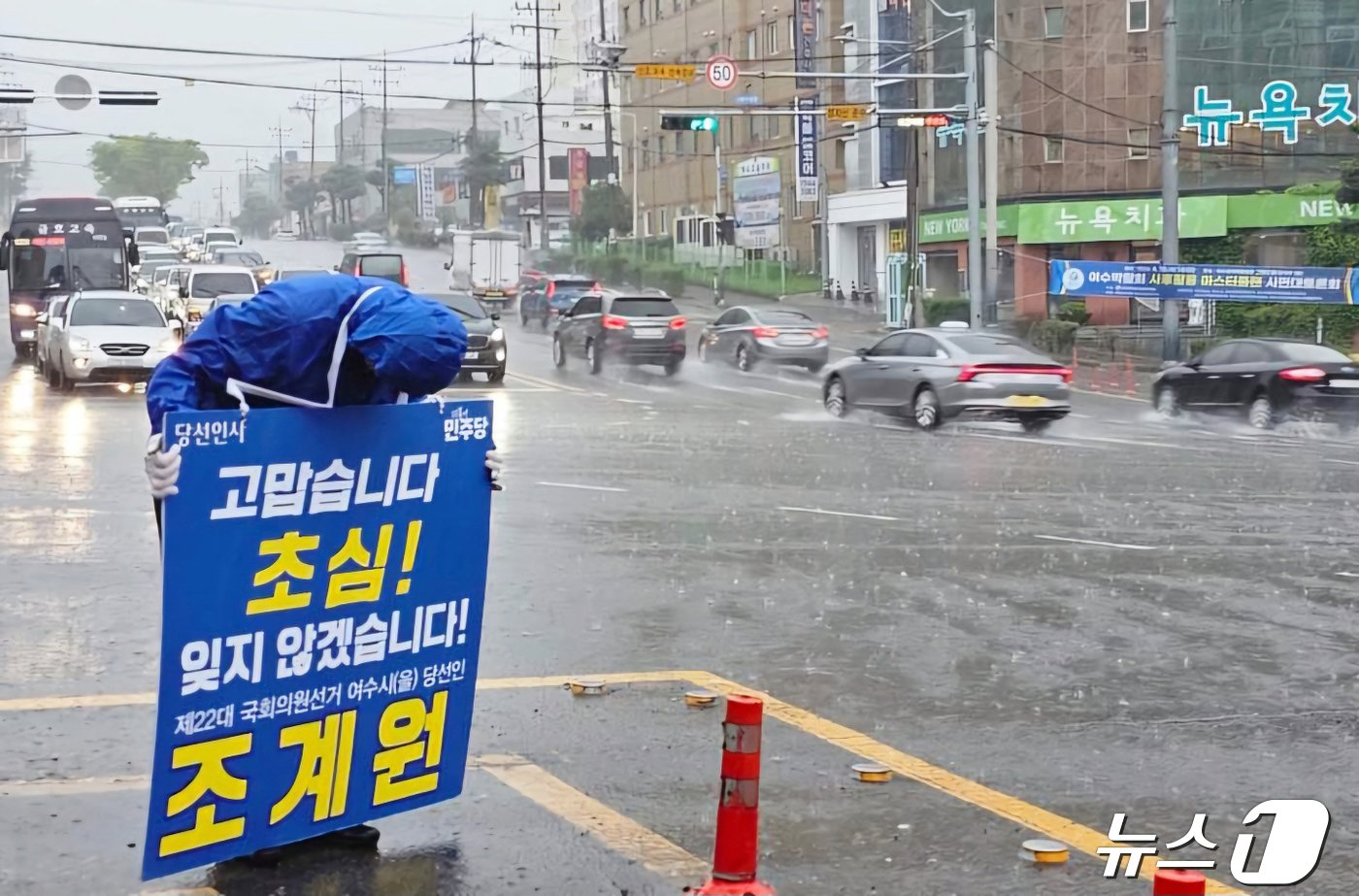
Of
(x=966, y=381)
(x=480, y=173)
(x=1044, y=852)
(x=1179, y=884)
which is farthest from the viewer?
(x=480, y=173)

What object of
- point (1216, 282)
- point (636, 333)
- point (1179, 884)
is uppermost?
point (1216, 282)

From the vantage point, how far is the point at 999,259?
5688cm

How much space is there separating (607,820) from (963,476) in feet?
41.9

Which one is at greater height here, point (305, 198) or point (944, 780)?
point (305, 198)

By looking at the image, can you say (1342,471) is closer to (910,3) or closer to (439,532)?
(439,532)

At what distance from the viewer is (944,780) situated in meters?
6.73

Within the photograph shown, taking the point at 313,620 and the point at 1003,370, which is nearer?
the point at 313,620

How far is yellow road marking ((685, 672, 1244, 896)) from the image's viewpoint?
5.98 m

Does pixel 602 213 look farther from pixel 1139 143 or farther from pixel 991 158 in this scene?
pixel 991 158

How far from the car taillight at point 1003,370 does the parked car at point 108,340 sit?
12314mm

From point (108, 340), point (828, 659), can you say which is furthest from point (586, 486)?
point (108, 340)

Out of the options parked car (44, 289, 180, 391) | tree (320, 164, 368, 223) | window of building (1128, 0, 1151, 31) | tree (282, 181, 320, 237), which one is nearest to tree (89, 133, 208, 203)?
tree (282, 181, 320, 237)

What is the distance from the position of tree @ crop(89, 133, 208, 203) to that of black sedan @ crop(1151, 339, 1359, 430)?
149 m

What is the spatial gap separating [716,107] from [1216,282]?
29.5 m
